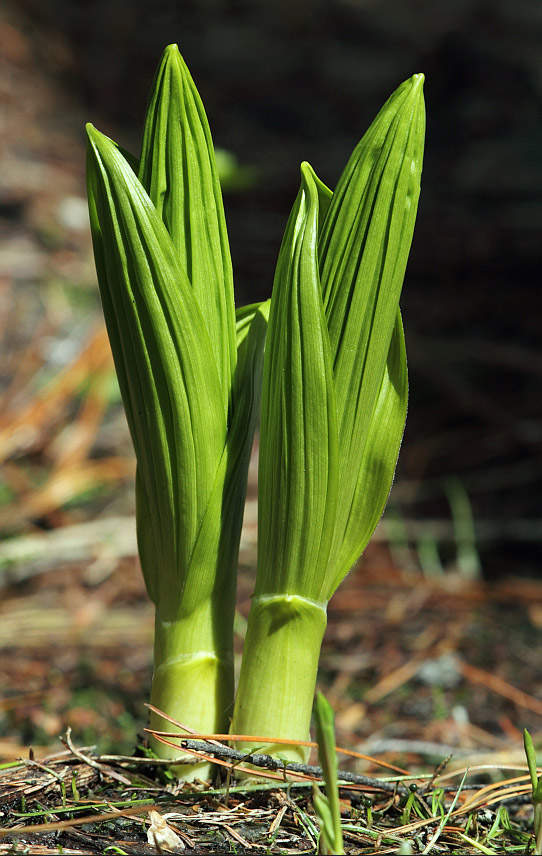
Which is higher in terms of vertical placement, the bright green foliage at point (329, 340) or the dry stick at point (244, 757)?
the bright green foliage at point (329, 340)

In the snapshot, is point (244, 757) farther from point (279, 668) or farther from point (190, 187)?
point (190, 187)

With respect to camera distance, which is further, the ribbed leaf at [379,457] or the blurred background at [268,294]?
the blurred background at [268,294]

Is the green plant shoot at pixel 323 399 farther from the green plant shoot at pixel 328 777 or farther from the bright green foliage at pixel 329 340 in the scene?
the green plant shoot at pixel 328 777

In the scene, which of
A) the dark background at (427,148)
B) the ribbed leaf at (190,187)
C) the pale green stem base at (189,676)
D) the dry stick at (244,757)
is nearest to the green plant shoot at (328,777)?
the dry stick at (244,757)

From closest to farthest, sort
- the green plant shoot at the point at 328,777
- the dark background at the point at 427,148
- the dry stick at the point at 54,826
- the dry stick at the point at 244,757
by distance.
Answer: the green plant shoot at the point at 328,777 < the dry stick at the point at 54,826 < the dry stick at the point at 244,757 < the dark background at the point at 427,148

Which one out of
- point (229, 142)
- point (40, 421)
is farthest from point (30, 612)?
point (229, 142)

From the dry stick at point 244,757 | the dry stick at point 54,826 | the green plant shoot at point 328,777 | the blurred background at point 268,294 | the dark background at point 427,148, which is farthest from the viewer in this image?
the dark background at point 427,148

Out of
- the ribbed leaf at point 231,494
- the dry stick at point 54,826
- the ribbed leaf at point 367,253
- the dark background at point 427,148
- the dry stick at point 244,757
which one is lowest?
the dry stick at point 54,826

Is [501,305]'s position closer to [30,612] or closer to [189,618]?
[30,612]
